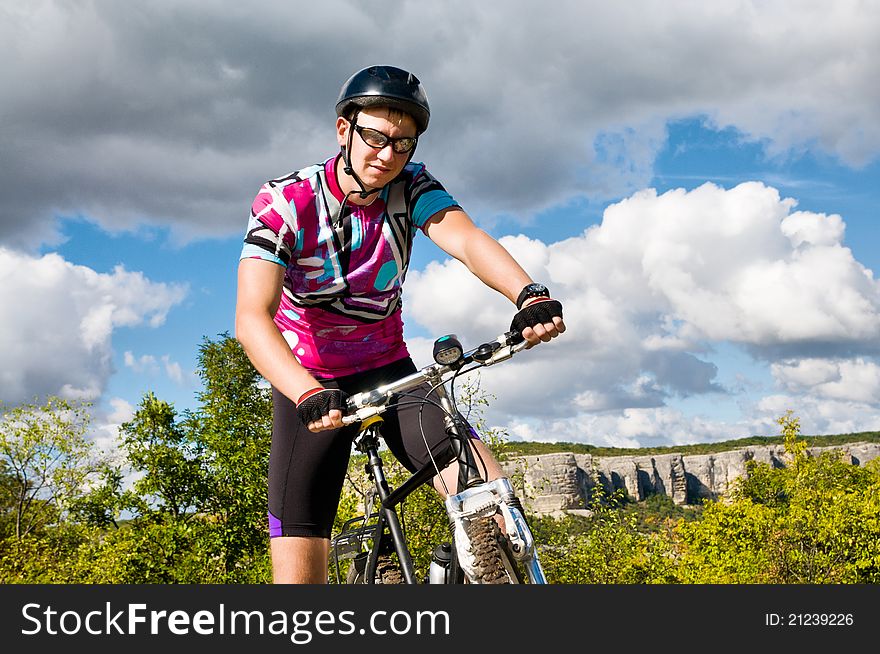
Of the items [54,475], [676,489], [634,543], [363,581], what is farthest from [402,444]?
[676,489]

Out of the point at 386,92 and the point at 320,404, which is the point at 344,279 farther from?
the point at 320,404

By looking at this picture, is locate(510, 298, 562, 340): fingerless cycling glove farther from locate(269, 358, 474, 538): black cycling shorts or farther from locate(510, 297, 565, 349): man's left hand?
locate(269, 358, 474, 538): black cycling shorts

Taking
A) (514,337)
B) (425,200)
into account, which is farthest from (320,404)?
(425,200)

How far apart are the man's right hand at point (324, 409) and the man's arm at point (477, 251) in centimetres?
95

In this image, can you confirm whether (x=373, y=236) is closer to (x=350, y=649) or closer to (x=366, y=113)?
(x=366, y=113)

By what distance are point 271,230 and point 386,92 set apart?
856 mm

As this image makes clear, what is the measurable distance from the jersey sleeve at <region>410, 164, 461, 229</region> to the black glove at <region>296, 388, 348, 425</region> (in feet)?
4.68

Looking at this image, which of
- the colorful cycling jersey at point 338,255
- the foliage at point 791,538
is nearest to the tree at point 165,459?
the foliage at point 791,538

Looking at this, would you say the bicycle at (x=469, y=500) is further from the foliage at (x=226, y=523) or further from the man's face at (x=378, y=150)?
the foliage at (x=226, y=523)

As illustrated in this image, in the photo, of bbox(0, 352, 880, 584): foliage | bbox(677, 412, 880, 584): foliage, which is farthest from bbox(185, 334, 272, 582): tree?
bbox(677, 412, 880, 584): foliage

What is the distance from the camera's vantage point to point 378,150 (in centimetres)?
395

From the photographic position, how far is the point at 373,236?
4.21m

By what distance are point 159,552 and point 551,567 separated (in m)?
16.2

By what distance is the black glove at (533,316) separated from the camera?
11.3 ft
